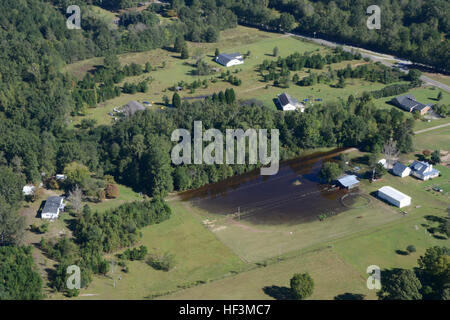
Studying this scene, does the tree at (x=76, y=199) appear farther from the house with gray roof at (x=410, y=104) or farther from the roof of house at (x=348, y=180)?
the house with gray roof at (x=410, y=104)

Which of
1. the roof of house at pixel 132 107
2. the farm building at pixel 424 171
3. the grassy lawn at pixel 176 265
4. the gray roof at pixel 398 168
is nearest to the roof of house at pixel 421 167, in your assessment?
the farm building at pixel 424 171

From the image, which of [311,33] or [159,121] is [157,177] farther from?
[311,33]

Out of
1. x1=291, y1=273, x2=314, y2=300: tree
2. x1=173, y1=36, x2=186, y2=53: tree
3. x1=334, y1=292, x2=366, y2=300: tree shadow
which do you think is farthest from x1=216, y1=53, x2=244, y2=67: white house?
x1=334, y1=292, x2=366, y2=300: tree shadow

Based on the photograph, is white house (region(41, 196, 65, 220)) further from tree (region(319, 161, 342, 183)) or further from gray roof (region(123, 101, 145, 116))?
tree (region(319, 161, 342, 183))

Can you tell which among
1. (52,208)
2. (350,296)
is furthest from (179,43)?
(350,296)

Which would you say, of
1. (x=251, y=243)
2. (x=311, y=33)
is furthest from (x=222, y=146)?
(x=311, y=33)

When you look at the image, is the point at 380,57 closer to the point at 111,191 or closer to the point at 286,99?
the point at 286,99
